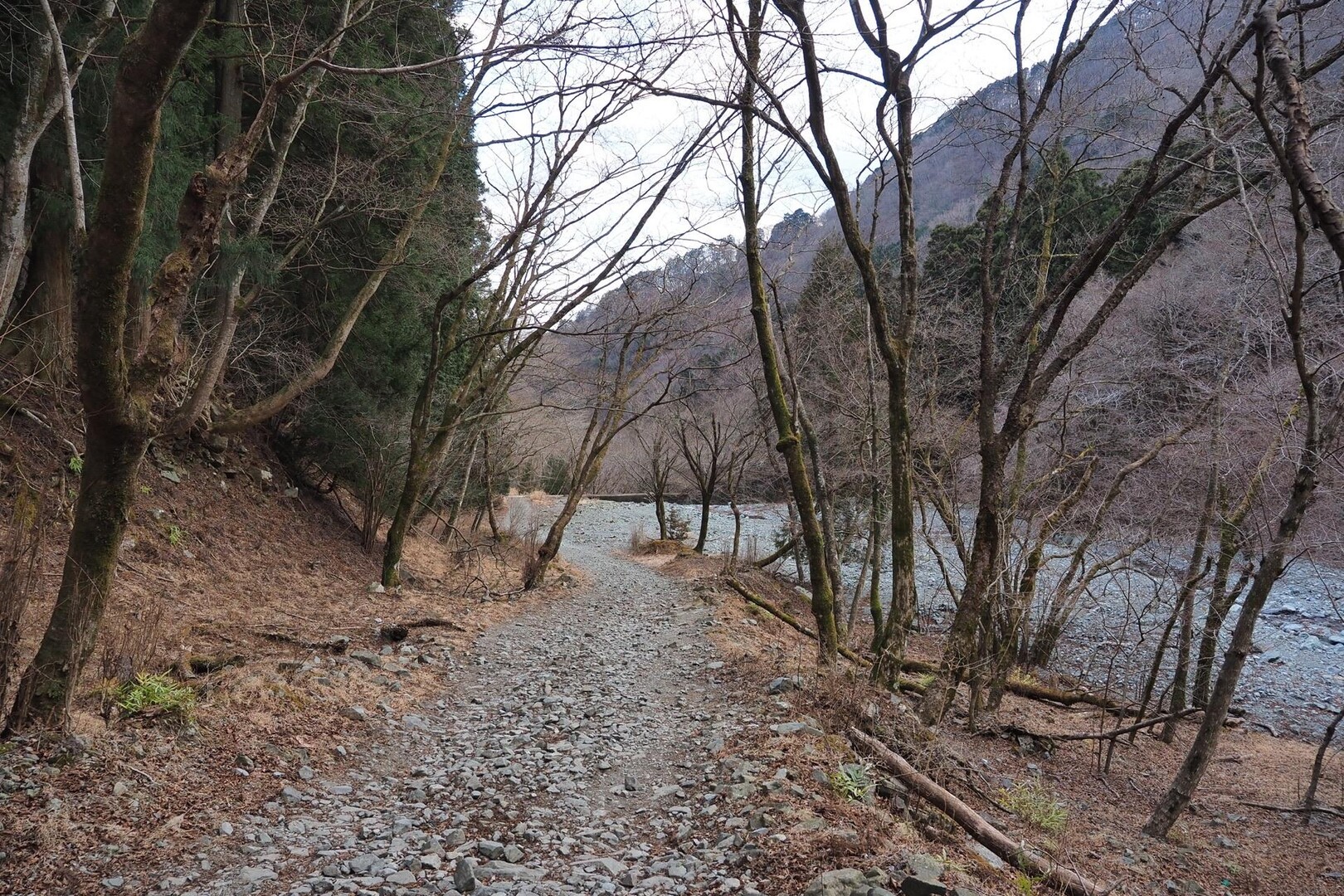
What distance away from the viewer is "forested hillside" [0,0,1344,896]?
3297 millimetres

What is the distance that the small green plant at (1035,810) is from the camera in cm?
476

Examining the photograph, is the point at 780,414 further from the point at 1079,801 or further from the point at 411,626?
the point at 1079,801

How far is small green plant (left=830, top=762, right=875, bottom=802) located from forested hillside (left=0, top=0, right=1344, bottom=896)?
4 centimetres

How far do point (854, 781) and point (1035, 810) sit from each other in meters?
1.92

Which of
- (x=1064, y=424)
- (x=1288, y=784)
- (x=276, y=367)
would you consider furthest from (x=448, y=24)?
(x=1288, y=784)

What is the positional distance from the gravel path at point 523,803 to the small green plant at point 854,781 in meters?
0.34

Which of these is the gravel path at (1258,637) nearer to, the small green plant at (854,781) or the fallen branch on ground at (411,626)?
the small green plant at (854,781)

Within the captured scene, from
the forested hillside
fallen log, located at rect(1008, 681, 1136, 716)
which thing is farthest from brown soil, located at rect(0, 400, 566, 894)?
fallen log, located at rect(1008, 681, 1136, 716)

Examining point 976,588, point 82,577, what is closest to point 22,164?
point 82,577

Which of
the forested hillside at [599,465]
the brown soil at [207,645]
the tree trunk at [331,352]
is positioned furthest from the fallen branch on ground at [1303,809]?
the tree trunk at [331,352]

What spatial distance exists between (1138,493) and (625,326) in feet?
28.8

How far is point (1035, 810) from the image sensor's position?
4.88m

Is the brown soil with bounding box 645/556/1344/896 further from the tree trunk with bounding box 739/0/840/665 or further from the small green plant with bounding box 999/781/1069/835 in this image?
the tree trunk with bounding box 739/0/840/665

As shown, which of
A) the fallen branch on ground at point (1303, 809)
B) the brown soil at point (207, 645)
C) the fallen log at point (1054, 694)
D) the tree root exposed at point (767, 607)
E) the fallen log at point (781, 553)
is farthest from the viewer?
the fallen log at point (781, 553)
